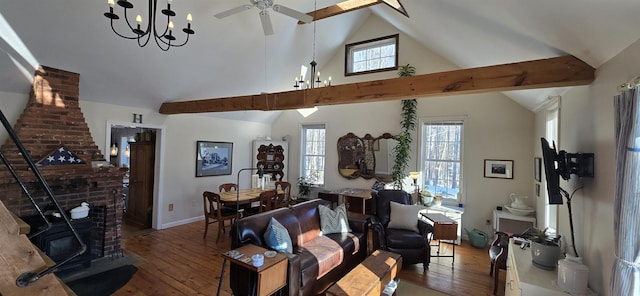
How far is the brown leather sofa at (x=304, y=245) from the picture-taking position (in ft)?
8.53

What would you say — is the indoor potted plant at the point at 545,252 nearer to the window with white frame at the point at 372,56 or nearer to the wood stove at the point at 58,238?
the window with white frame at the point at 372,56

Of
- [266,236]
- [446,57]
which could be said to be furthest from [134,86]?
[446,57]

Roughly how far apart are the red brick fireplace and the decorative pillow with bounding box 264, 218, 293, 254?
2690 mm

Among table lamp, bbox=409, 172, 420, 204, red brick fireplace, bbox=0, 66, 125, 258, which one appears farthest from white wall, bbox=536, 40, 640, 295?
red brick fireplace, bbox=0, 66, 125, 258

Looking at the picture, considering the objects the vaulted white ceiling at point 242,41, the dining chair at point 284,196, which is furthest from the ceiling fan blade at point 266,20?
the dining chair at point 284,196

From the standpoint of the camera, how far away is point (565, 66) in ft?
7.39

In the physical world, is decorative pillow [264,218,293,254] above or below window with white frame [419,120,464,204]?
below

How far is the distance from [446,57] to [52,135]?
6.23 meters

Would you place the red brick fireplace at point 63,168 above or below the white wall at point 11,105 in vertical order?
below

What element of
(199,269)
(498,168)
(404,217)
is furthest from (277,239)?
(498,168)

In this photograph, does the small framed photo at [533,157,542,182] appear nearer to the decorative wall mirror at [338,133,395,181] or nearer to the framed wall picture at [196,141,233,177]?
the decorative wall mirror at [338,133,395,181]

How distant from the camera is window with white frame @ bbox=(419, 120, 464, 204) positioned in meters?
5.13

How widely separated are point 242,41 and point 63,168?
3.04 metres

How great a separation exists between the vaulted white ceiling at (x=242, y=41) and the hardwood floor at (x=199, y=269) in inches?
95.3
